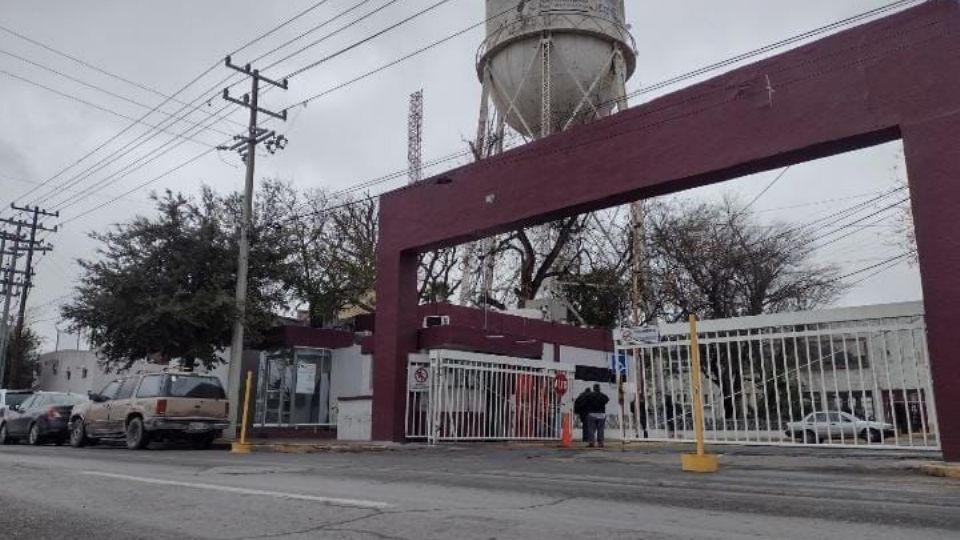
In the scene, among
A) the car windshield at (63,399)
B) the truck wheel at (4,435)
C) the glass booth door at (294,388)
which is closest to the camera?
the car windshield at (63,399)

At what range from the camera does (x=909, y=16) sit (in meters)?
11.5

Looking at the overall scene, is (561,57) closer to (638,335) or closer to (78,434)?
(638,335)

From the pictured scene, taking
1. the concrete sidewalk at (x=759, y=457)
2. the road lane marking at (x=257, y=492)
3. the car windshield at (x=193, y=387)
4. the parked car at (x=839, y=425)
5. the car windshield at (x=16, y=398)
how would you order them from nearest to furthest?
the road lane marking at (x=257, y=492) < the concrete sidewalk at (x=759, y=457) < the parked car at (x=839, y=425) < the car windshield at (x=193, y=387) < the car windshield at (x=16, y=398)

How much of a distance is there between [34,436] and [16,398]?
3.92 m

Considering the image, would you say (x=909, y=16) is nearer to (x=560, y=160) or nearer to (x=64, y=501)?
(x=560, y=160)

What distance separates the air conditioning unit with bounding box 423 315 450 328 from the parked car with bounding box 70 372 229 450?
5483 millimetres

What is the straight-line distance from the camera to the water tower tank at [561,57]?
3153 cm

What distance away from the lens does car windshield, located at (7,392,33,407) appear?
24.6 m

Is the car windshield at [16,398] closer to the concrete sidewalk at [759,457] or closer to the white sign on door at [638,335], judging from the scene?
the concrete sidewalk at [759,457]

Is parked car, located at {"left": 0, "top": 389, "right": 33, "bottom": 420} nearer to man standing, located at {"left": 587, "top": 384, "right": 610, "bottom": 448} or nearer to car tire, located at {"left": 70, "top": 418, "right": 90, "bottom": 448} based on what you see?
car tire, located at {"left": 70, "top": 418, "right": 90, "bottom": 448}

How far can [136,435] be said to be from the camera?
17.8 m

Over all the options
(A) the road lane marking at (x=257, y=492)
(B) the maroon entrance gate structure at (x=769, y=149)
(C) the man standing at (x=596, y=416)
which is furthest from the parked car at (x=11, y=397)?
(C) the man standing at (x=596, y=416)

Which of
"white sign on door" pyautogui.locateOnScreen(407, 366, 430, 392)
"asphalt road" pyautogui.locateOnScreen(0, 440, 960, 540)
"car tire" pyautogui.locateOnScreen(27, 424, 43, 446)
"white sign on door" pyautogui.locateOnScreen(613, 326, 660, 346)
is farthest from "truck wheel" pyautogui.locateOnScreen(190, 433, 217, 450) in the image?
"white sign on door" pyautogui.locateOnScreen(613, 326, 660, 346)

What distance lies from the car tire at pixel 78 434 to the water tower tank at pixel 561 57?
757 inches
